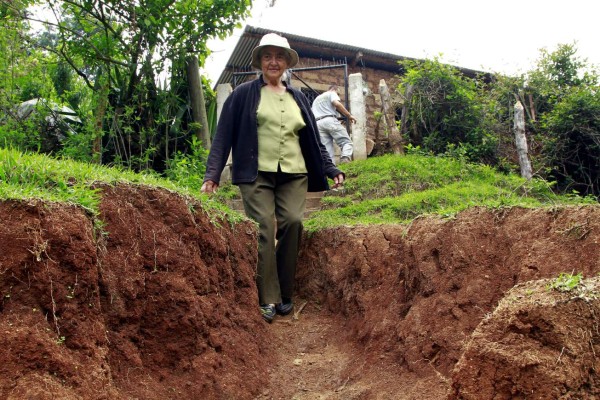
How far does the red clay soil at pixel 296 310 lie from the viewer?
2.91 meters

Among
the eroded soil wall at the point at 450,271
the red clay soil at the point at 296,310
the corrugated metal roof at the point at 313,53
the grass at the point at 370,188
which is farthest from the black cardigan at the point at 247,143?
the corrugated metal roof at the point at 313,53

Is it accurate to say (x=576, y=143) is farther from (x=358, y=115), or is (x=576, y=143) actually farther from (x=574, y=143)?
(x=358, y=115)

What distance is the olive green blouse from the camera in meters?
5.60

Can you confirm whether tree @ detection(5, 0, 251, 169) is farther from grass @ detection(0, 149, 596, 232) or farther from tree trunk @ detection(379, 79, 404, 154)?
tree trunk @ detection(379, 79, 404, 154)

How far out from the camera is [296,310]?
19.9 feet

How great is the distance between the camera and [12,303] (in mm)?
3107

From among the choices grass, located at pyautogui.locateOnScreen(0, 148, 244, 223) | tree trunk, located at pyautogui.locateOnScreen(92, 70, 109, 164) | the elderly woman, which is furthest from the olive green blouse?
tree trunk, located at pyautogui.locateOnScreen(92, 70, 109, 164)

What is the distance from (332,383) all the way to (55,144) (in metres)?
5.77

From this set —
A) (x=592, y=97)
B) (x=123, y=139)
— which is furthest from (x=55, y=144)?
(x=592, y=97)

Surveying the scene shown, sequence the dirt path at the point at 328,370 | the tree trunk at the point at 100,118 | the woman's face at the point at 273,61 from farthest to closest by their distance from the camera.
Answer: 1. the tree trunk at the point at 100,118
2. the woman's face at the point at 273,61
3. the dirt path at the point at 328,370

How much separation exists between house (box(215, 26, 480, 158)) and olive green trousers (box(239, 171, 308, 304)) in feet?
22.9

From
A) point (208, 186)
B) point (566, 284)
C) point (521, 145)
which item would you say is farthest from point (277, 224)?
point (521, 145)

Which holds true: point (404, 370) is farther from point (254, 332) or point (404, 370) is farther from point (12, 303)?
point (12, 303)

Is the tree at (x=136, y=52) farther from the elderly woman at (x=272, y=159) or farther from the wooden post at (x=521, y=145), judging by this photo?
the wooden post at (x=521, y=145)
